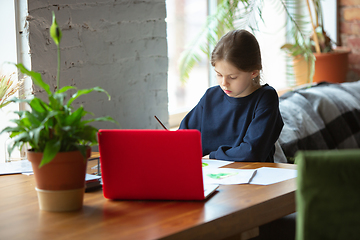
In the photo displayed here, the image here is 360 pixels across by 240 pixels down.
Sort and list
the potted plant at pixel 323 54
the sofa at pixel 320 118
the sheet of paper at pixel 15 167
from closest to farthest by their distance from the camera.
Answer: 1. the sheet of paper at pixel 15 167
2. the sofa at pixel 320 118
3. the potted plant at pixel 323 54

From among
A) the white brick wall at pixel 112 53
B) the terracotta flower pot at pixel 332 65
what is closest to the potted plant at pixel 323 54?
the terracotta flower pot at pixel 332 65

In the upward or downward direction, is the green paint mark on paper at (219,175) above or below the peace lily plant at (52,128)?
below

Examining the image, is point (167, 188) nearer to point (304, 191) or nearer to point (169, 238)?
point (169, 238)

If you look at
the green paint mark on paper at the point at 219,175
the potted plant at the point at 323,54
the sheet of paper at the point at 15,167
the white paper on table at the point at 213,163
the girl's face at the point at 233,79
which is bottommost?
the green paint mark on paper at the point at 219,175

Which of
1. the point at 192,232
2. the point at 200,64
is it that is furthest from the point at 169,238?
the point at 200,64

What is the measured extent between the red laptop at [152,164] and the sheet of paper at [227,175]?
0.57 ft

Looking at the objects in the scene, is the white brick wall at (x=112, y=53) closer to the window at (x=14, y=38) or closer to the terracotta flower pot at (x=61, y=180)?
the window at (x=14, y=38)

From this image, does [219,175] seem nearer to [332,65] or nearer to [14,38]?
[14,38]

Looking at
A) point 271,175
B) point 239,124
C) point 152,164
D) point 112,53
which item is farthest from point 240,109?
point 152,164

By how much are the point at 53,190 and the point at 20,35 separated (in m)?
0.92

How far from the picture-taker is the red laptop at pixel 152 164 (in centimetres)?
102

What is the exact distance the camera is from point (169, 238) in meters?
0.84

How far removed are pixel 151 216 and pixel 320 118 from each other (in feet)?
5.64

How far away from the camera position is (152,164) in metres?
1.03
